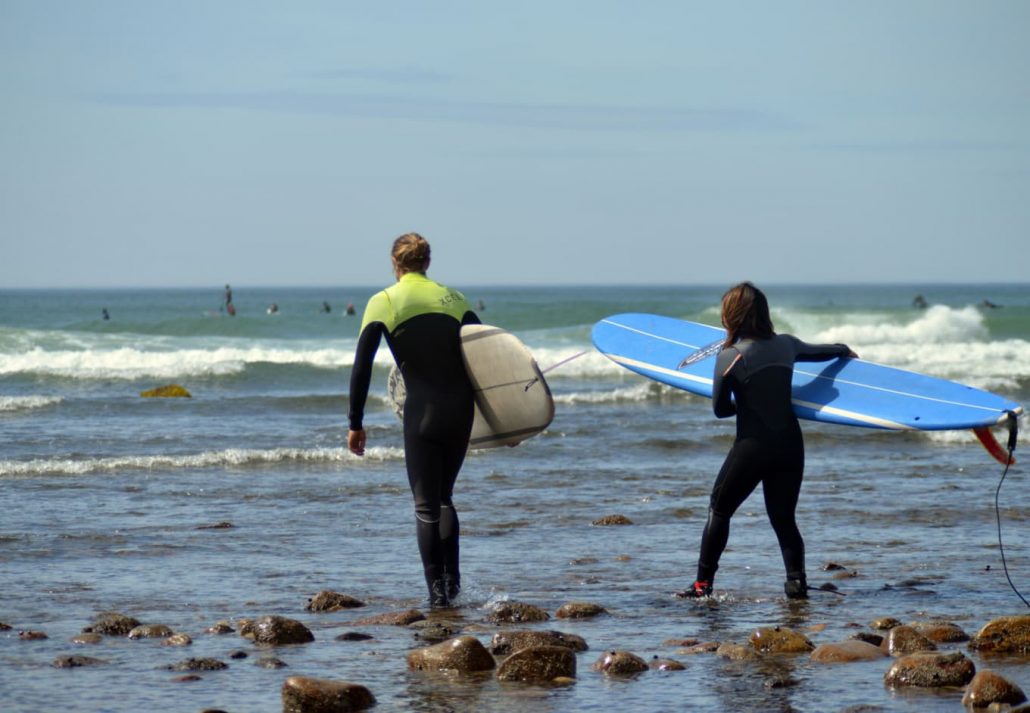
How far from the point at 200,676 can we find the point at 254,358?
24665 mm

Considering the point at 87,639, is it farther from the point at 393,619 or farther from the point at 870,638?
the point at 870,638

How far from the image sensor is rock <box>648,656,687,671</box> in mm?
4945

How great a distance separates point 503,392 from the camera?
646 centimetres

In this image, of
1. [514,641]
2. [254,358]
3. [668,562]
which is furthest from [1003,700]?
[254,358]

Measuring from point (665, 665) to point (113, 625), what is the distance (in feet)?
7.73

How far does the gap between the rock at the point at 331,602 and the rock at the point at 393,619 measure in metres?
0.33

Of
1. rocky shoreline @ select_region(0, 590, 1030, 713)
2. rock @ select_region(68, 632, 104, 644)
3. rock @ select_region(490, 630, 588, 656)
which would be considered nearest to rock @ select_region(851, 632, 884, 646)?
rocky shoreline @ select_region(0, 590, 1030, 713)

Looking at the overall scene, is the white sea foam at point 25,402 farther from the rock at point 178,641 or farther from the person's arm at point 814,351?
the person's arm at point 814,351

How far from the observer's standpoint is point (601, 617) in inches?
235

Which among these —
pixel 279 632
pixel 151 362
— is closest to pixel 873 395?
pixel 279 632

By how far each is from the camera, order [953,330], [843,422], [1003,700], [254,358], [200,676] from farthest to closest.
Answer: [953,330], [254,358], [843,422], [200,676], [1003,700]

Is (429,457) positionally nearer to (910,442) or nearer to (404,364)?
(404,364)

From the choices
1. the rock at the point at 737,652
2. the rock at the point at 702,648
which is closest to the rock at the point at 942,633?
the rock at the point at 737,652

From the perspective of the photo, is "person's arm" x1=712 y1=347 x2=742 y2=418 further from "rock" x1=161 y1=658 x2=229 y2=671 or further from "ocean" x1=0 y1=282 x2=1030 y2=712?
"rock" x1=161 y1=658 x2=229 y2=671
